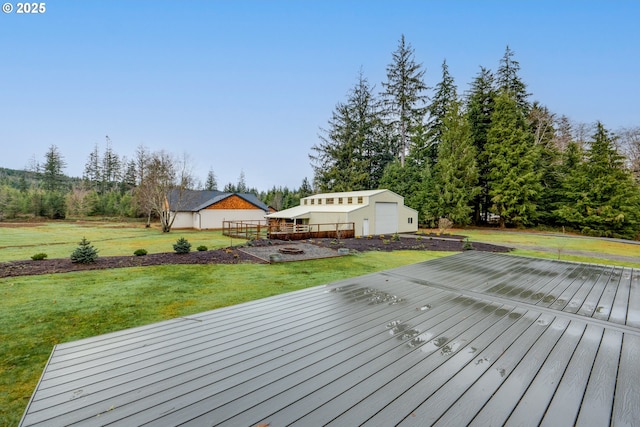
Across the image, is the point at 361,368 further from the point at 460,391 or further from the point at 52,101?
the point at 52,101

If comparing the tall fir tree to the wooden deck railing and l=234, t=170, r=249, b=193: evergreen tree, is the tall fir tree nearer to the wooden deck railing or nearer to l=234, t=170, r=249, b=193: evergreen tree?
the wooden deck railing

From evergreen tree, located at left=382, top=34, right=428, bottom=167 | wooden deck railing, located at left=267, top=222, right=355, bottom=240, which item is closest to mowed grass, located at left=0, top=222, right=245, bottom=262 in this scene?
wooden deck railing, located at left=267, top=222, right=355, bottom=240

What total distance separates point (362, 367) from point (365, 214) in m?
16.2

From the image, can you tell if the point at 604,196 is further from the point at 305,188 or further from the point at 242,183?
the point at 242,183

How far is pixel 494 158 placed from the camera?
75.3 feet

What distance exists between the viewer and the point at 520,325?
285 cm

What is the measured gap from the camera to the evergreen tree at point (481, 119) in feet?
81.0

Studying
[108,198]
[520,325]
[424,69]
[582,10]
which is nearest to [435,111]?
[424,69]

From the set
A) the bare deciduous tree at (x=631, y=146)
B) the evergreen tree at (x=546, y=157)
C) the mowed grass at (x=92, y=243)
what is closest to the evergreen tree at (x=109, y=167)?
the mowed grass at (x=92, y=243)

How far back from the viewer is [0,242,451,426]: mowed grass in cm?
310

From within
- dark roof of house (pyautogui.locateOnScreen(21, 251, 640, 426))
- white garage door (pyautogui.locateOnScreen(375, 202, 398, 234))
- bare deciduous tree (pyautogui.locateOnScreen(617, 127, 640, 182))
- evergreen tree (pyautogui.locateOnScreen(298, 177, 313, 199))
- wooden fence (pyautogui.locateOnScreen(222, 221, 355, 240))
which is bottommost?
dark roof of house (pyautogui.locateOnScreen(21, 251, 640, 426))

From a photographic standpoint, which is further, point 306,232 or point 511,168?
point 511,168

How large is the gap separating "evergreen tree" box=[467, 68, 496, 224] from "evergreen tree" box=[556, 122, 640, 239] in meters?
5.75

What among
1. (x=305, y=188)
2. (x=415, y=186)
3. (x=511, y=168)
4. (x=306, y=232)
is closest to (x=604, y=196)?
(x=511, y=168)
